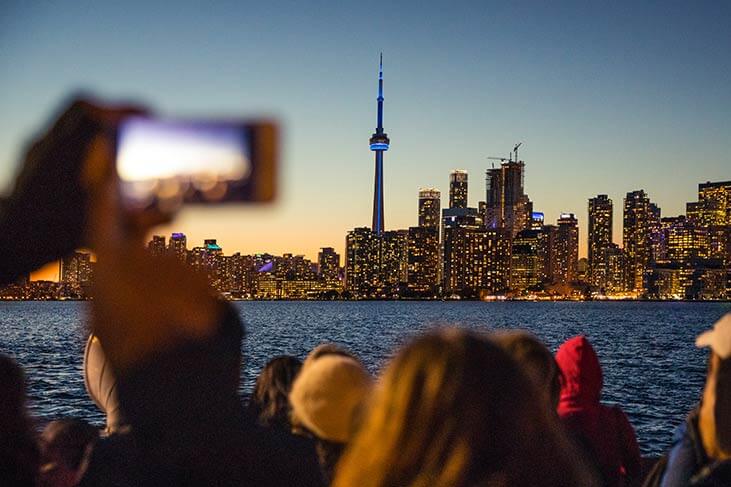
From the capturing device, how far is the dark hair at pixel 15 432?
7.36 ft

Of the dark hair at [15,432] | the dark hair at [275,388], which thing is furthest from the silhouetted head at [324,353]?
the dark hair at [15,432]

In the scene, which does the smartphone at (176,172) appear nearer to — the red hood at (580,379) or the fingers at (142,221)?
the fingers at (142,221)

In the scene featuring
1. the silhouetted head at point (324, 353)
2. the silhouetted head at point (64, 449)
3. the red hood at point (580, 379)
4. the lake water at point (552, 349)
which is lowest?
the lake water at point (552, 349)

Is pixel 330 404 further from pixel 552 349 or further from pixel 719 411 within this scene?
pixel 552 349

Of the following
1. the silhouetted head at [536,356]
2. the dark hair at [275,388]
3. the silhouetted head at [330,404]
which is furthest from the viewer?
the silhouetted head at [536,356]

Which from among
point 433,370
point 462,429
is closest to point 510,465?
point 462,429

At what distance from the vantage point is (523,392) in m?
1.61

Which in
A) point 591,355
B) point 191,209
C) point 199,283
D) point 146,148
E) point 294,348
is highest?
point 146,148

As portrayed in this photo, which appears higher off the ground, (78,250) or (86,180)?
(86,180)

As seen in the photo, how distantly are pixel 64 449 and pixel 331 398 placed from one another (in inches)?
60.9

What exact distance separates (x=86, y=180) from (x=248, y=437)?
78 centimetres

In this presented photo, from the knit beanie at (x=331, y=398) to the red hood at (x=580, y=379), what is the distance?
2213 millimetres

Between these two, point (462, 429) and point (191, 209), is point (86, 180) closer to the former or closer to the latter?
point (191, 209)

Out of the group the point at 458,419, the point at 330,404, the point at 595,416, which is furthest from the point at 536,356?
the point at 458,419
